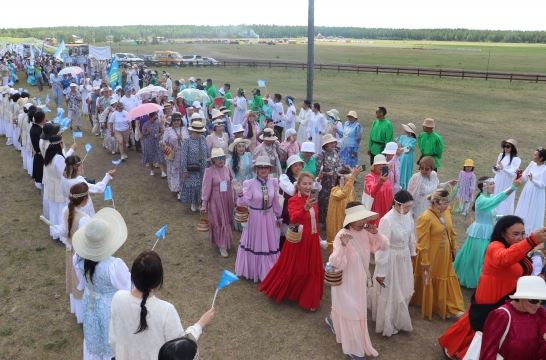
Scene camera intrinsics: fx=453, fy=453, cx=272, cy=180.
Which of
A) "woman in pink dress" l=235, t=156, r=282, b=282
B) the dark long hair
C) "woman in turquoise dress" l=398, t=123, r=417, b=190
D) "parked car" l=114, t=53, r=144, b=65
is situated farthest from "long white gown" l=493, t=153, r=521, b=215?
"parked car" l=114, t=53, r=144, b=65

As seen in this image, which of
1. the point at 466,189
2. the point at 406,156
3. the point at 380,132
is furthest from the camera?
the point at 380,132

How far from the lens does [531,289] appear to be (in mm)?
3145

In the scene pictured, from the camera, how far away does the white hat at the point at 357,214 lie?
4789mm

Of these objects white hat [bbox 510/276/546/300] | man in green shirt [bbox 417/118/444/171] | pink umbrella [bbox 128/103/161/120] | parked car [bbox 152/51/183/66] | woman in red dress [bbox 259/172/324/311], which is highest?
parked car [bbox 152/51/183/66]

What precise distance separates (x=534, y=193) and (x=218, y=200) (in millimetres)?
5591

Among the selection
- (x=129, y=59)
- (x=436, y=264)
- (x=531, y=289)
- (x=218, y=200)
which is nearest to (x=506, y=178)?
(x=436, y=264)

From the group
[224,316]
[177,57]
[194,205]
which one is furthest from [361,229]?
[177,57]

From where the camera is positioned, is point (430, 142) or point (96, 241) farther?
point (430, 142)

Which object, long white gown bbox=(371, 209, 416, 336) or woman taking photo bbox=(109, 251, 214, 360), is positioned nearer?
woman taking photo bbox=(109, 251, 214, 360)

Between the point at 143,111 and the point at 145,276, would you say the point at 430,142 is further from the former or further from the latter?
the point at 145,276

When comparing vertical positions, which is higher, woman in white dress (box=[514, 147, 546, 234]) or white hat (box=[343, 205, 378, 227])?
white hat (box=[343, 205, 378, 227])

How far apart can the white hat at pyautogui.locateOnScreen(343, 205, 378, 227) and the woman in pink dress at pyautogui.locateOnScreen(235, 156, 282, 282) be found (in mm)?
1802

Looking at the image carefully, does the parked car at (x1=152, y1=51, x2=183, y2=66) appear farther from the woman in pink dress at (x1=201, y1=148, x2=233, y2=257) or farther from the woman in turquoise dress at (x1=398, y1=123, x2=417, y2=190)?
the woman in pink dress at (x1=201, y1=148, x2=233, y2=257)

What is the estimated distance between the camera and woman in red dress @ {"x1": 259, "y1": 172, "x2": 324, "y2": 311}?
5762mm
